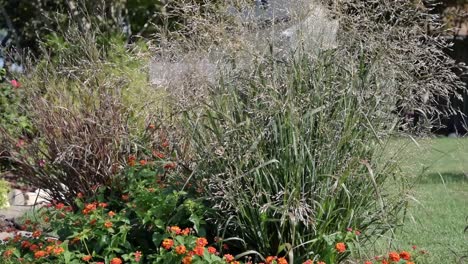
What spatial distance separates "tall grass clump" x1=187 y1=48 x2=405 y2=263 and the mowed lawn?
248mm

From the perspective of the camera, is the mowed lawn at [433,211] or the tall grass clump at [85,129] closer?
the mowed lawn at [433,211]

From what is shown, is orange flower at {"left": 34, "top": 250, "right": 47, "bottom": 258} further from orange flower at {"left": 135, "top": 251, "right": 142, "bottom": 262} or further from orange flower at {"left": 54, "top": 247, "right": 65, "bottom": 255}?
orange flower at {"left": 135, "top": 251, "right": 142, "bottom": 262}

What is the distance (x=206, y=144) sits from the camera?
5043 millimetres

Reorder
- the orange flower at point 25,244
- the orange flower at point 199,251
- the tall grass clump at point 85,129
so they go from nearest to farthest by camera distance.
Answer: the orange flower at point 199,251
the orange flower at point 25,244
the tall grass clump at point 85,129

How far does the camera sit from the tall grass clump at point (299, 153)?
4.70 m

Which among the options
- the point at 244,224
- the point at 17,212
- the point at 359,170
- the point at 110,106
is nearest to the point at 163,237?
the point at 244,224

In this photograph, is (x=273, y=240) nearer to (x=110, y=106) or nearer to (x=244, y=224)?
(x=244, y=224)

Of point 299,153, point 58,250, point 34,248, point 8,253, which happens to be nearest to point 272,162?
point 299,153

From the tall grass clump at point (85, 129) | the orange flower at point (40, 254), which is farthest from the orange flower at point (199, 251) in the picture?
the tall grass clump at point (85, 129)

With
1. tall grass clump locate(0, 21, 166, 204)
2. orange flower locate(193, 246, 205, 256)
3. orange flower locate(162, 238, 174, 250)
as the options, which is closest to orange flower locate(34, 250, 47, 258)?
orange flower locate(162, 238, 174, 250)

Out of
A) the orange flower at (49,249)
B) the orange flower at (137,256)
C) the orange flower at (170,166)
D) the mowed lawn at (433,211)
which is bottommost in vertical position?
the mowed lawn at (433,211)

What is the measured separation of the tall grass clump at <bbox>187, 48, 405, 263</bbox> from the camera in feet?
15.4

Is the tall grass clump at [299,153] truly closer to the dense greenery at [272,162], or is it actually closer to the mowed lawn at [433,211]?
the dense greenery at [272,162]

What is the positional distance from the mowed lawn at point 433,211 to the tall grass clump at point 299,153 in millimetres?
248
